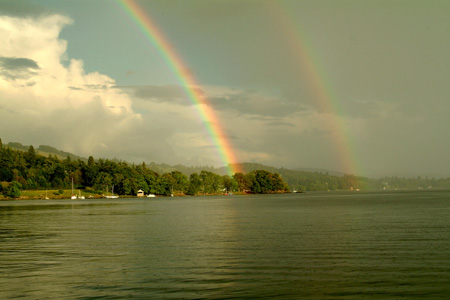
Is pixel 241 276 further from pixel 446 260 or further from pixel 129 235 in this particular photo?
pixel 129 235

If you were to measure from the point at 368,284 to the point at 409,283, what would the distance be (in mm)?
2184

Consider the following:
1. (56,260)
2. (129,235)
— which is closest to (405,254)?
(56,260)

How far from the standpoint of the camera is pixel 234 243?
133 ft

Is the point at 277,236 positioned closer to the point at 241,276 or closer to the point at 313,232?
the point at 313,232

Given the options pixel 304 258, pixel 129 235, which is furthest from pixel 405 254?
pixel 129 235

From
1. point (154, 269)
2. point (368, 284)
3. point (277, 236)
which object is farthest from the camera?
point (277, 236)

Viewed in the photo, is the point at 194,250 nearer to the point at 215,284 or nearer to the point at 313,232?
the point at 215,284

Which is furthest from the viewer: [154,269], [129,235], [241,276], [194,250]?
[129,235]

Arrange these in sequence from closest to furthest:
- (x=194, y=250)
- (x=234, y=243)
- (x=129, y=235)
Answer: (x=194, y=250) → (x=234, y=243) → (x=129, y=235)

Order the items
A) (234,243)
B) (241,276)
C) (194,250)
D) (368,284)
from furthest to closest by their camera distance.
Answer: (234,243) → (194,250) → (241,276) → (368,284)

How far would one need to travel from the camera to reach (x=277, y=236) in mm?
45781

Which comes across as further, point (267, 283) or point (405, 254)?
point (405, 254)

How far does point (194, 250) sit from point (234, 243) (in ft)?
17.7

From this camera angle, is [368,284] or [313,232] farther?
[313,232]
